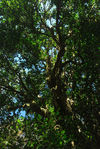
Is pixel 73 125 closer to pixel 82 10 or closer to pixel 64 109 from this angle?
pixel 64 109

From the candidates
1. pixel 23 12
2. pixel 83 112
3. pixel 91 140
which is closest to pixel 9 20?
pixel 23 12

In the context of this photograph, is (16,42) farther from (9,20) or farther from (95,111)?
(95,111)

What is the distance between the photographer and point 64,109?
7918 millimetres

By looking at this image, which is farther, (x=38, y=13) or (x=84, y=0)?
(x=38, y=13)

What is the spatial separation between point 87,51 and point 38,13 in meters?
6.25

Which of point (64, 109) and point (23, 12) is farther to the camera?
point (23, 12)

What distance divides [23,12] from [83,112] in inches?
393

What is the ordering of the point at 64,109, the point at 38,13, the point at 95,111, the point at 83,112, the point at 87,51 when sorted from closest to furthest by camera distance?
the point at 95,111 → the point at 64,109 → the point at 83,112 → the point at 87,51 → the point at 38,13

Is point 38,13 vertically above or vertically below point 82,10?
above

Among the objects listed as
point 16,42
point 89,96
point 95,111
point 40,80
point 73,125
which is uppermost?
point 16,42

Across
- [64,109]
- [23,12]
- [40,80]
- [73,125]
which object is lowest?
[73,125]

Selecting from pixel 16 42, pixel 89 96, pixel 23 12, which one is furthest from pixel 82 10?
pixel 89 96

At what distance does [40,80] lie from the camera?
1252cm

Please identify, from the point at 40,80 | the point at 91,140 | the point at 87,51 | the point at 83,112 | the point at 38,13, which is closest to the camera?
the point at 91,140
